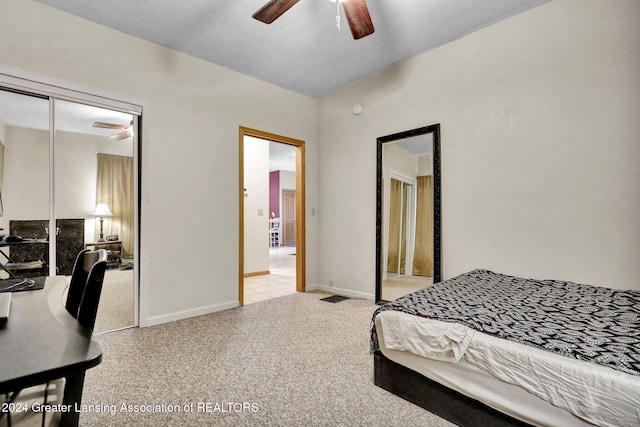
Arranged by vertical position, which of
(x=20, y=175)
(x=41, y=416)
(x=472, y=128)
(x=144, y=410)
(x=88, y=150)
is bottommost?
(x=144, y=410)

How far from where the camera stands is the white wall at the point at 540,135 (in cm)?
240

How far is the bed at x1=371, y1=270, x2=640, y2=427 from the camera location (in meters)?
1.20

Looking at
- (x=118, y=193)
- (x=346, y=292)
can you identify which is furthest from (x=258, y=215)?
(x=118, y=193)

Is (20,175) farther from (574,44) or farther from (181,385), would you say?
(574,44)

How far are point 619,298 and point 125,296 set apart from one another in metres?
3.97

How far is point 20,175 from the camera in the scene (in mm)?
2584

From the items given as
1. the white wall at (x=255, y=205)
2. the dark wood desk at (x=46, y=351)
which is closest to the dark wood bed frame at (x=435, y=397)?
the dark wood desk at (x=46, y=351)

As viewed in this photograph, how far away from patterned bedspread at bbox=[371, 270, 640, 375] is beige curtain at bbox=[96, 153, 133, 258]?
Result: 8.36ft

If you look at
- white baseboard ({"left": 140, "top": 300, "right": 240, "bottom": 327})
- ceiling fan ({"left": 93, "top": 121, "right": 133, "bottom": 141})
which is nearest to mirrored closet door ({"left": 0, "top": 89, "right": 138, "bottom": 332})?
ceiling fan ({"left": 93, "top": 121, "right": 133, "bottom": 141})

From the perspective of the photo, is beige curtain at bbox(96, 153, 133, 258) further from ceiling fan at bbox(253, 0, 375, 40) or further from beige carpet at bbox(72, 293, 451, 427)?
ceiling fan at bbox(253, 0, 375, 40)

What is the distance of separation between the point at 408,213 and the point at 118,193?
3015mm

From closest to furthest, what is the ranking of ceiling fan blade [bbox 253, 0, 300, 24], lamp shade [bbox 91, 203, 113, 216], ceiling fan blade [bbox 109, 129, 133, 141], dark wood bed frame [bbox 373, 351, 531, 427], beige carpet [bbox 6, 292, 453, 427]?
1. dark wood bed frame [bbox 373, 351, 531, 427]
2. beige carpet [bbox 6, 292, 453, 427]
3. ceiling fan blade [bbox 253, 0, 300, 24]
4. lamp shade [bbox 91, 203, 113, 216]
5. ceiling fan blade [bbox 109, 129, 133, 141]

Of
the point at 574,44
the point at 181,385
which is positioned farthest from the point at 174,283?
the point at 574,44

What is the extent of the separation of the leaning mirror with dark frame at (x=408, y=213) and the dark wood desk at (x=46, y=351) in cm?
312
